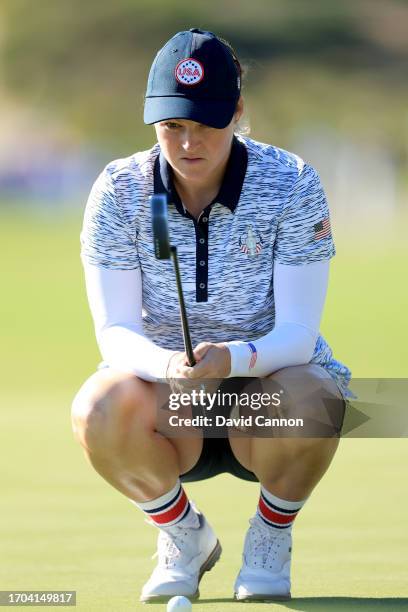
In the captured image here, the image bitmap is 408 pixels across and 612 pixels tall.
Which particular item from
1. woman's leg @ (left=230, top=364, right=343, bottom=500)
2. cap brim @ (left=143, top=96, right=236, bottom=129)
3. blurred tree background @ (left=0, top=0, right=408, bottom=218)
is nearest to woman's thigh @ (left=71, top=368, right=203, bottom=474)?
woman's leg @ (left=230, top=364, right=343, bottom=500)

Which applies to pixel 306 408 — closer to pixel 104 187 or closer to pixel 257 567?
pixel 257 567

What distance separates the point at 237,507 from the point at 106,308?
1290 mm

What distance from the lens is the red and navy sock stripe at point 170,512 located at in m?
3.41

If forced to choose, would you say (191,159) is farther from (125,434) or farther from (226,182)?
(125,434)

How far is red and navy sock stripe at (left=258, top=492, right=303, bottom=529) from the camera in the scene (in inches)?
133

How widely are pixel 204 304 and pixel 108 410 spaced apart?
370mm

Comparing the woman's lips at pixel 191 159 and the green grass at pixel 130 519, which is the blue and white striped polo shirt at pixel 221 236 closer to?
the woman's lips at pixel 191 159

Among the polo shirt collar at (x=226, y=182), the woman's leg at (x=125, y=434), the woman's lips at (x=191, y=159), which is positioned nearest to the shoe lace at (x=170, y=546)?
the woman's leg at (x=125, y=434)

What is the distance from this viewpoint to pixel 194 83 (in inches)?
130

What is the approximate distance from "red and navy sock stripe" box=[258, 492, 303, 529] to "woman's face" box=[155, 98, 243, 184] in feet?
2.59

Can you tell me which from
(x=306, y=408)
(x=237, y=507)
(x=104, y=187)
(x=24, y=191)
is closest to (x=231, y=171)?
(x=104, y=187)

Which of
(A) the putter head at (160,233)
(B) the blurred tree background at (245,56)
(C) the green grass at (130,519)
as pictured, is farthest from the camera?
(B) the blurred tree background at (245,56)

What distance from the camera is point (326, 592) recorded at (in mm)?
3299

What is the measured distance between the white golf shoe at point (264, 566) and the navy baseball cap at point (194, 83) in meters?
0.97
